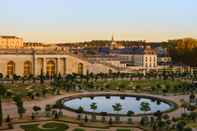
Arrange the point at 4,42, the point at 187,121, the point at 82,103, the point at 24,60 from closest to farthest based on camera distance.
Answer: the point at 187,121
the point at 82,103
the point at 24,60
the point at 4,42

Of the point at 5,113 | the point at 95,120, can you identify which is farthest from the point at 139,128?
the point at 5,113

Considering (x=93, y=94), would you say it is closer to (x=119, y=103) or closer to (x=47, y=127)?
(x=119, y=103)

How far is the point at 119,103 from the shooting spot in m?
45.8

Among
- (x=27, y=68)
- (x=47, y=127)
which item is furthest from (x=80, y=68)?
(x=47, y=127)

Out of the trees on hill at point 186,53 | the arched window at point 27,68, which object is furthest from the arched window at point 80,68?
the trees on hill at point 186,53

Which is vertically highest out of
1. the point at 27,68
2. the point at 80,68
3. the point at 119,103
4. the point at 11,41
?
the point at 11,41

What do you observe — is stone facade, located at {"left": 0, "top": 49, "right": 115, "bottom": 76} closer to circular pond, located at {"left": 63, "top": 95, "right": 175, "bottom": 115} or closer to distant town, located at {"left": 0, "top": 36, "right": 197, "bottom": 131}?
distant town, located at {"left": 0, "top": 36, "right": 197, "bottom": 131}

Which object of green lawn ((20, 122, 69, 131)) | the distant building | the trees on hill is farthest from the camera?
the distant building

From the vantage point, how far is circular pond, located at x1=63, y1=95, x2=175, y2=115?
42656 mm

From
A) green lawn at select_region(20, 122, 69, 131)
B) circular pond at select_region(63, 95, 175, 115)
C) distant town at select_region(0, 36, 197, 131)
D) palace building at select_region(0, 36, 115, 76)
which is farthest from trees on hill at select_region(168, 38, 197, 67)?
green lawn at select_region(20, 122, 69, 131)

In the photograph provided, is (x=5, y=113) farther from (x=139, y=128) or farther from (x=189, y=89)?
(x=189, y=89)

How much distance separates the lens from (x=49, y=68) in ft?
253

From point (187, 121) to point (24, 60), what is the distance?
44786 millimetres

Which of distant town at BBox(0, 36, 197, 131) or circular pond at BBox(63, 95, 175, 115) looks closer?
distant town at BBox(0, 36, 197, 131)
